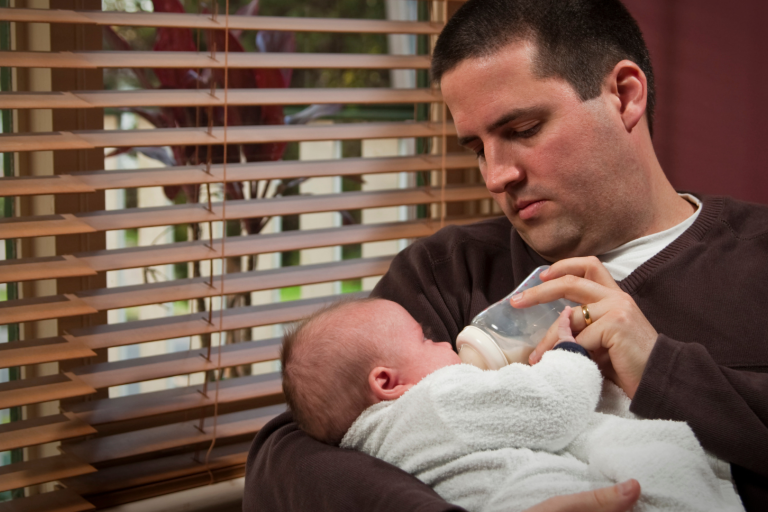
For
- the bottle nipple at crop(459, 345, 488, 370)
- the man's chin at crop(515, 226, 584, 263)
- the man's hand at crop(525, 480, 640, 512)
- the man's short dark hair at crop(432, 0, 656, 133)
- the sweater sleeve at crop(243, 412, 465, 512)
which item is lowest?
the sweater sleeve at crop(243, 412, 465, 512)

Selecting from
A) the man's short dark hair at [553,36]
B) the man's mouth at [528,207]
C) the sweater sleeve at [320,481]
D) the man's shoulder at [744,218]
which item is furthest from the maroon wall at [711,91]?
the sweater sleeve at [320,481]

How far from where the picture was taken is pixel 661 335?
104 centimetres

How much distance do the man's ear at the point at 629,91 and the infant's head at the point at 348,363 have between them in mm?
608

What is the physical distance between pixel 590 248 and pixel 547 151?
226 millimetres

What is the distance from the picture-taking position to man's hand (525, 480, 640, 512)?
0.84 m

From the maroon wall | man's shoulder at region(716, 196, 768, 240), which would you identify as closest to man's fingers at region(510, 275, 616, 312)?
man's shoulder at region(716, 196, 768, 240)

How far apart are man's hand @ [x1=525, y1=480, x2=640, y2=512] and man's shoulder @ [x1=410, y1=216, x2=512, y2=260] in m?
0.65

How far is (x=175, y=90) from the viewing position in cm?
143

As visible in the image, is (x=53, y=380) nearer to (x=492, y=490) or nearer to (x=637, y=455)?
(x=492, y=490)

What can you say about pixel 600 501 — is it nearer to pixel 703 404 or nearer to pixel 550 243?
pixel 703 404

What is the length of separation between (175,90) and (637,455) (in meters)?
1.12

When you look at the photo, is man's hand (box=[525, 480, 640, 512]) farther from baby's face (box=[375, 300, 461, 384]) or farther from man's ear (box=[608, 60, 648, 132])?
man's ear (box=[608, 60, 648, 132])

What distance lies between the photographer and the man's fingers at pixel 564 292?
3.52ft

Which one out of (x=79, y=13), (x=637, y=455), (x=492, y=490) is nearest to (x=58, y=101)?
(x=79, y=13)
